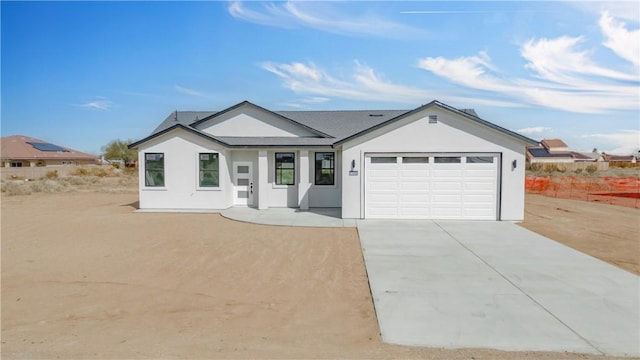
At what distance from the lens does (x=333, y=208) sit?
17.8 metres

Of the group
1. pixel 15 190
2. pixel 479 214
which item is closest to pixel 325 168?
pixel 479 214

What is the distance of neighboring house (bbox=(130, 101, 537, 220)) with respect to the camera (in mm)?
14430

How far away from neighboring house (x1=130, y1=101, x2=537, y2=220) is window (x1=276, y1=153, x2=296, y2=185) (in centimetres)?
5

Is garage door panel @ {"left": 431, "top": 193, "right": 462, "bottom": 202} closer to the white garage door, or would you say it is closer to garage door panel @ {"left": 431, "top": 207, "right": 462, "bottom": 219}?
the white garage door

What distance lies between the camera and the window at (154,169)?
1764 cm

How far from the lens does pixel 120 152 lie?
75.1 meters

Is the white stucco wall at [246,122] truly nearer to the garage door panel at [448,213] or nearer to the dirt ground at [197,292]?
the dirt ground at [197,292]

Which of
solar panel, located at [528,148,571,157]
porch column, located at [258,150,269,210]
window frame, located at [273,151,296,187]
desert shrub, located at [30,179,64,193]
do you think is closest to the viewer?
porch column, located at [258,150,269,210]

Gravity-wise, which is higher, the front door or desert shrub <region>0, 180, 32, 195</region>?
the front door

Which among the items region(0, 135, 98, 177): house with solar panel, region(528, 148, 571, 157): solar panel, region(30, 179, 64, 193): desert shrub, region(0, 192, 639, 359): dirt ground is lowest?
region(0, 192, 639, 359): dirt ground

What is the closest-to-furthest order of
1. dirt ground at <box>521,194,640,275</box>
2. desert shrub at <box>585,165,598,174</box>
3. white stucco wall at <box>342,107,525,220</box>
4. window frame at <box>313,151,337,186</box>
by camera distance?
dirt ground at <box>521,194,640,275</box> → white stucco wall at <box>342,107,525,220</box> → window frame at <box>313,151,337,186</box> → desert shrub at <box>585,165,598,174</box>

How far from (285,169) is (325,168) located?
187 cm

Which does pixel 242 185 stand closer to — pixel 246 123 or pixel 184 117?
pixel 246 123

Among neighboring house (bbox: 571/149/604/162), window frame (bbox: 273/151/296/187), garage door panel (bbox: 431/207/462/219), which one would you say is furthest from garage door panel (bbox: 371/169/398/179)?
neighboring house (bbox: 571/149/604/162)
